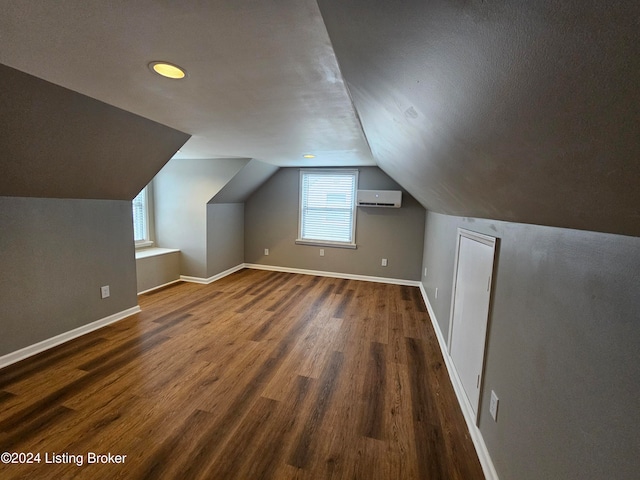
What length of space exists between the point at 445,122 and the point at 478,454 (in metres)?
1.76

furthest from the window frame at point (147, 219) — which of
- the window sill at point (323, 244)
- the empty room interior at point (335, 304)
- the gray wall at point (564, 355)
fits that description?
the gray wall at point (564, 355)

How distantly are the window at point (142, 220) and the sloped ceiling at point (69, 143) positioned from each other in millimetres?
1626

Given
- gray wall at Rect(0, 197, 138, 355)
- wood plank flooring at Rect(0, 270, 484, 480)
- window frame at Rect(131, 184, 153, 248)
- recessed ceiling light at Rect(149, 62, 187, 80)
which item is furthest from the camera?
window frame at Rect(131, 184, 153, 248)

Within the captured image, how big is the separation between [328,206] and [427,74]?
13.8ft

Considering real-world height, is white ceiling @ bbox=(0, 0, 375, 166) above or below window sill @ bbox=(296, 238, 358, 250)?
above

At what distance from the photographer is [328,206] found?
16.4 ft

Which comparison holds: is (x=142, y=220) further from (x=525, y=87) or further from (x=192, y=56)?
(x=525, y=87)

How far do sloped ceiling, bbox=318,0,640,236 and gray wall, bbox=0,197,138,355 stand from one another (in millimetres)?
2813

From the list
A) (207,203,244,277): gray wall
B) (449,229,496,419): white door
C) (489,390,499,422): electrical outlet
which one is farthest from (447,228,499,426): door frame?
(207,203,244,277): gray wall

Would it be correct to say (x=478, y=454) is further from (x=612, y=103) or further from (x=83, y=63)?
(x=83, y=63)

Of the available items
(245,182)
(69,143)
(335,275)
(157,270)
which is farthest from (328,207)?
(69,143)

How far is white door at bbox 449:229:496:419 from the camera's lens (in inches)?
64.1

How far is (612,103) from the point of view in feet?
1.34

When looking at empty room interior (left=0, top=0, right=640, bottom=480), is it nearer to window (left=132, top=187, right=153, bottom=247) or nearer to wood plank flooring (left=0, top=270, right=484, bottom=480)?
wood plank flooring (left=0, top=270, right=484, bottom=480)
